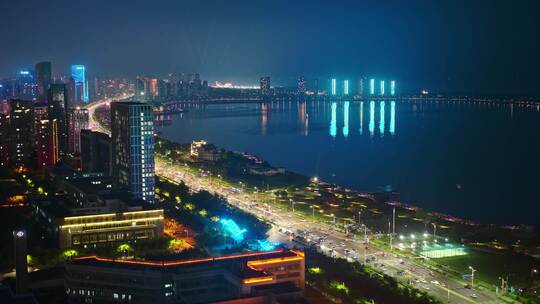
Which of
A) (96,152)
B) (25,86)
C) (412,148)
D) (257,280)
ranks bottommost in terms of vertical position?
Answer: (412,148)

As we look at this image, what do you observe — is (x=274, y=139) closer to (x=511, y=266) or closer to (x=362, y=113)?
(x=362, y=113)

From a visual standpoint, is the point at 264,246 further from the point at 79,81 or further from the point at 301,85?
the point at 301,85

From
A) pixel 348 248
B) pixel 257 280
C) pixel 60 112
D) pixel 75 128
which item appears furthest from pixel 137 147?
pixel 75 128

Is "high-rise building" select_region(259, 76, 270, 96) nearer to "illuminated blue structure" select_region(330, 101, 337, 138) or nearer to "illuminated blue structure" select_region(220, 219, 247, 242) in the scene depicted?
"illuminated blue structure" select_region(330, 101, 337, 138)

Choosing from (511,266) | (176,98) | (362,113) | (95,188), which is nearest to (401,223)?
(511,266)

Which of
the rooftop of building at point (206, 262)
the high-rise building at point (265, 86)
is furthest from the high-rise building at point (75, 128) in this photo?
the high-rise building at point (265, 86)

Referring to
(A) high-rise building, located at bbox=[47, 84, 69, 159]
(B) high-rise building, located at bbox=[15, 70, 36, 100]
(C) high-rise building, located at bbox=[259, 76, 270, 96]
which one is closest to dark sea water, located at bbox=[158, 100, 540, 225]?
(B) high-rise building, located at bbox=[15, 70, 36, 100]
